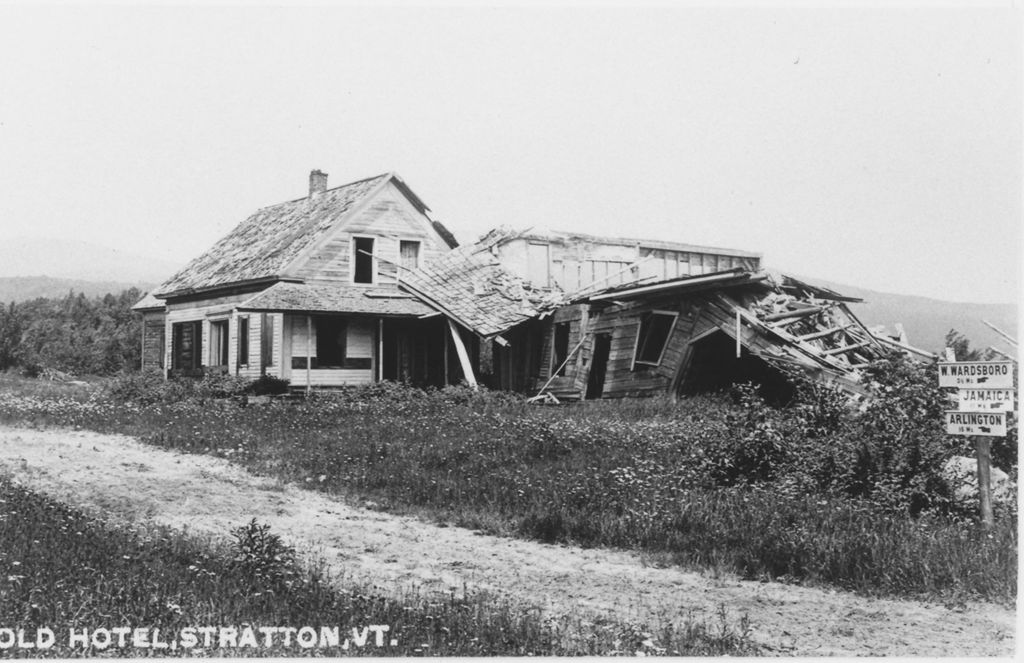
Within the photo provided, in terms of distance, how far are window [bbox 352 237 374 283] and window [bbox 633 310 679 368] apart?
9.87 metres

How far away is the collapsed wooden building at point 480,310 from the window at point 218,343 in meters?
0.05

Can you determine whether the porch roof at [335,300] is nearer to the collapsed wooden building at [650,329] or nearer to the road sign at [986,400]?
the collapsed wooden building at [650,329]

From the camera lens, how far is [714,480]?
10766 millimetres

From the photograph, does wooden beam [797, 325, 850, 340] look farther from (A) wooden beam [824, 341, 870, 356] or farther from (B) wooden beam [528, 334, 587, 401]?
(B) wooden beam [528, 334, 587, 401]

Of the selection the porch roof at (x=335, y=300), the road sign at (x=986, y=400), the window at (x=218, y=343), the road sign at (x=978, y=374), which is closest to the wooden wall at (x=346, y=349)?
the porch roof at (x=335, y=300)

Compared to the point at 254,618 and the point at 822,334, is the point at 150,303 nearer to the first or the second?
the point at 822,334

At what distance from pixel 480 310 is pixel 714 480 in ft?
45.3

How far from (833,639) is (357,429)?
11020 millimetres

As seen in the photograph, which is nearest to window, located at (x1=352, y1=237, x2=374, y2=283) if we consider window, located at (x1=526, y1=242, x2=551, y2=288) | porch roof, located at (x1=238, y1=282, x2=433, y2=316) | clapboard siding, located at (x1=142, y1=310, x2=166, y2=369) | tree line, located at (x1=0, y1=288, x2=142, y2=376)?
porch roof, located at (x1=238, y1=282, x2=433, y2=316)

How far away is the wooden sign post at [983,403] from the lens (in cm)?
820

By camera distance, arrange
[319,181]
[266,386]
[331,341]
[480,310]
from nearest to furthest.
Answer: [480,310]
[266,386]
[331,341]
[319,181]

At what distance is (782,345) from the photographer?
1798cm

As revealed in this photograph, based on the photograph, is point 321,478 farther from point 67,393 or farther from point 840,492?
point 67,393

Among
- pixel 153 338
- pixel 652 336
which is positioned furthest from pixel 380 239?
pixel 153 338
